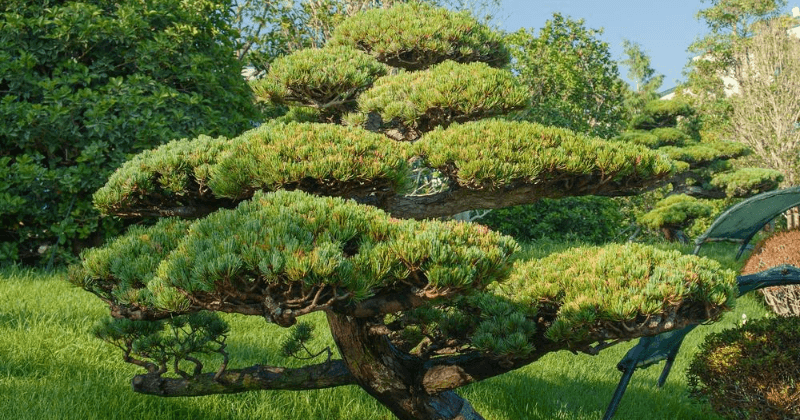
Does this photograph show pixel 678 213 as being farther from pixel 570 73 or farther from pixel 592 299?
pixel 592 299

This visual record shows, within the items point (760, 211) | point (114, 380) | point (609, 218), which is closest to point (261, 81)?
point (114, 380)

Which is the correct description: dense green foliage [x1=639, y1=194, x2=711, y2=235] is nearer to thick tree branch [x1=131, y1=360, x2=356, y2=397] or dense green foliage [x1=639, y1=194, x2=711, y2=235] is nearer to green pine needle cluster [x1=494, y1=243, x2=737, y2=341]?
green pine needle cluster [x1=494, y1=243, x2=737, y2=341]

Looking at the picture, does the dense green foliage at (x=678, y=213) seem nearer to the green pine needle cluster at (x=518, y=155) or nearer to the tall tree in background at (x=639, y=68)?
the green pine needle cluster at (x=518, y=155)

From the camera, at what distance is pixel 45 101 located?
7.64 meters

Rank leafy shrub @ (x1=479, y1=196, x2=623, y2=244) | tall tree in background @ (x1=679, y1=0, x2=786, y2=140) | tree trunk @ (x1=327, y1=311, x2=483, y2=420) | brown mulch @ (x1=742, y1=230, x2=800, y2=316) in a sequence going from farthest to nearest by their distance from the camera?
1. tall tree in background @ (x1=679, y1=0, x2=786, y2=140)
2. leafy shrub @ (x1=479, y1=196, x2=623, y2=244)
3. brown mulch @ (x1=742, y1=230, x2=800, y2=316)
4. tree trunk @ (x1=327, y1=311, x2=483, y2=420)

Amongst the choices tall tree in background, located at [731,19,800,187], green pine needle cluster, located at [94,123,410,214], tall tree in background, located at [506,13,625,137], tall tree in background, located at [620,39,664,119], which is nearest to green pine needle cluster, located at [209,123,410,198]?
green pine needle cluster, located at [94,123,410,214]

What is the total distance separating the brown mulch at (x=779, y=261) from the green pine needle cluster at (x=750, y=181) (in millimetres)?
7507

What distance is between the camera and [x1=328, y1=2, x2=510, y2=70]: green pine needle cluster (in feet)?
18.5

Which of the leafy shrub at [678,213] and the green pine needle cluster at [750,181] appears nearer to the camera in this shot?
the leafy shrub at [678,213]

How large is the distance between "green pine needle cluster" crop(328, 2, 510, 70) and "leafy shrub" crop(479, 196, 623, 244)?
25.1ft

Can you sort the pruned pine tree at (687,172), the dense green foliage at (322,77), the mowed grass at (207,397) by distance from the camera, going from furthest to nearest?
the pruned pine tree at (687,172) < the dense green foliage at (322,77) < the mowed grass at (207,397)

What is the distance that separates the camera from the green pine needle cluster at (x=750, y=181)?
628 inches

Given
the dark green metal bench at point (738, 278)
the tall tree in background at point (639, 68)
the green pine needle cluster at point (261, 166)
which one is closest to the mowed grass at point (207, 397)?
the dark green metal bench at point (738, 278)

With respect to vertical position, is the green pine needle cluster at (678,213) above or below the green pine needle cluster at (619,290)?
below
